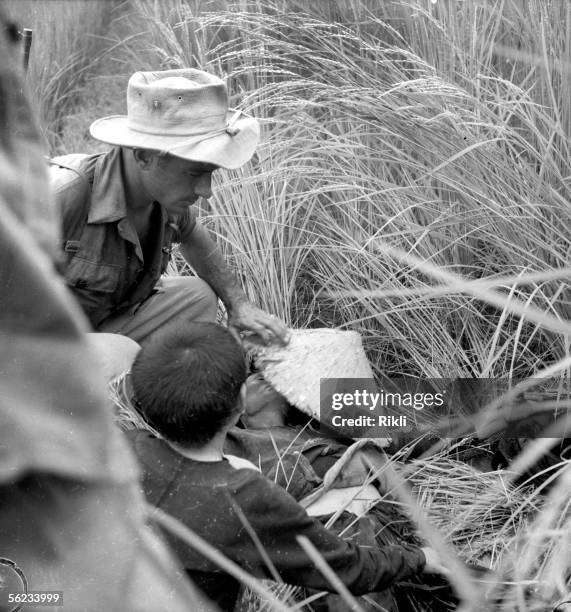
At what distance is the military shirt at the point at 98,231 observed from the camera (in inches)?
93.8

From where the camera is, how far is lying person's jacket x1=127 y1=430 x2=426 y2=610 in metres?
1.61

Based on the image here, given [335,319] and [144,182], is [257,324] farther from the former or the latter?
[144,182]

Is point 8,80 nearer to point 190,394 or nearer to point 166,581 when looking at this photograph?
point 166,581

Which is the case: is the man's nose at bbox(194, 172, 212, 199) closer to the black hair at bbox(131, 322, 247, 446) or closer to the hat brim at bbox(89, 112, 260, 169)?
the hat brim at bbox(89, 112, 260, 169)

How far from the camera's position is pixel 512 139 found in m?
2.41

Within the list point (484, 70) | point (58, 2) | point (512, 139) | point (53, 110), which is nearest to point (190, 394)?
point (512, 139)

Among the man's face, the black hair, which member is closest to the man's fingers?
the man's face

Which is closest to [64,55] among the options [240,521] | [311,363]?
[311,363]

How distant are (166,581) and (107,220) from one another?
1.68m

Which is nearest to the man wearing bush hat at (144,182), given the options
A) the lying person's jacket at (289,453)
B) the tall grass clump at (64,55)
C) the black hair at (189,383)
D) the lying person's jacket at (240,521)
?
the lying person's jacket at (289,453)

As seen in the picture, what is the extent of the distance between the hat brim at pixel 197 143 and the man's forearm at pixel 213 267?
1.34 ft

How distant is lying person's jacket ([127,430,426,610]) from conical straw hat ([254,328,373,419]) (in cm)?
65

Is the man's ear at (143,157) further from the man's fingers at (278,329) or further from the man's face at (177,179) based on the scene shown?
the man's fingers at (278,329)

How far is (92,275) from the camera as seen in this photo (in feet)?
8.10
